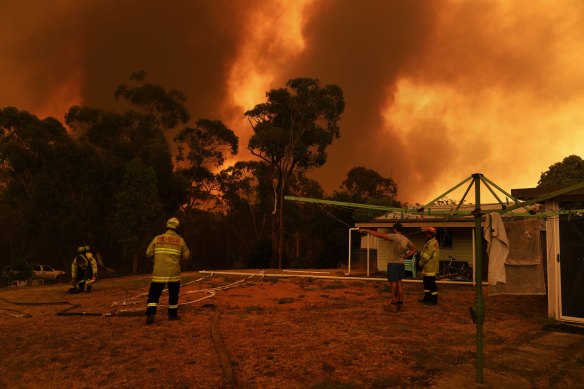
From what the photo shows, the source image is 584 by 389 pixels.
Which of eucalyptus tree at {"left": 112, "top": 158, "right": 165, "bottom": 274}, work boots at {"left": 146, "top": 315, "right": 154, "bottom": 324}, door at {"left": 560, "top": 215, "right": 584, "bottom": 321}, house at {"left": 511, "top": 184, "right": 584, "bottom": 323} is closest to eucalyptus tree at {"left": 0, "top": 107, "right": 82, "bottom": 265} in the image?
eucalyptus tree at {"left": 112, "top": 158, "right": 165, "bottom": 274}

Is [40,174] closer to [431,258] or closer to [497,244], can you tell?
[431,258]

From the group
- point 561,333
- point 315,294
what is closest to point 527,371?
point 561,333

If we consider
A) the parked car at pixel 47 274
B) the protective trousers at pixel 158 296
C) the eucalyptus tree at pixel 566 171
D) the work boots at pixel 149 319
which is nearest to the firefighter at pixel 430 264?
the protective trousers at pixel 158 296

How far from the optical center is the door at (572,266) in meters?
→ 8.87

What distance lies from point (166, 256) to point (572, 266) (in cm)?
826

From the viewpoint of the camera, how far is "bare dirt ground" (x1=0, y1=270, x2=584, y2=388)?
17.1 feet

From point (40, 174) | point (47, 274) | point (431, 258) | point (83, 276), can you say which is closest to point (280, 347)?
point (431, 258)

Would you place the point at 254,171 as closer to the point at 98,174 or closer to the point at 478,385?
A: the point at 98,174

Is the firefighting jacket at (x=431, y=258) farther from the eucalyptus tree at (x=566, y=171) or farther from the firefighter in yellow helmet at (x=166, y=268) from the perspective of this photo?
the eucalyptus tree at (x=566, y=171)

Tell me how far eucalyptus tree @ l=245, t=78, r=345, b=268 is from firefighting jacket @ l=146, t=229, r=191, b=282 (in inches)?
1287

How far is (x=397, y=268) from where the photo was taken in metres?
9.72

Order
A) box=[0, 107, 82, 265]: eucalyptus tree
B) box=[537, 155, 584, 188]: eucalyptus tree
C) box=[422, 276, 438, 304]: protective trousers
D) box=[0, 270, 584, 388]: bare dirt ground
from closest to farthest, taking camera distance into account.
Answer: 1. box=[0, 270, 584, 388]: bare dirt ground
2. box=[422, 276, 438, 304]: protective trousers
3. box=[0, 107, 82, 265]: eucalyptus tree
4. box=[537, 155, 584, 188]: eucalyptus tree

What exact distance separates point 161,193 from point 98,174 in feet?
17.5

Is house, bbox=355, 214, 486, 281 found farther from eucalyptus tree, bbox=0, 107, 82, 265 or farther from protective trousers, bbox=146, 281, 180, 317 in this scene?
eucalyptus tree, bbox=0, 107, 82, 265
